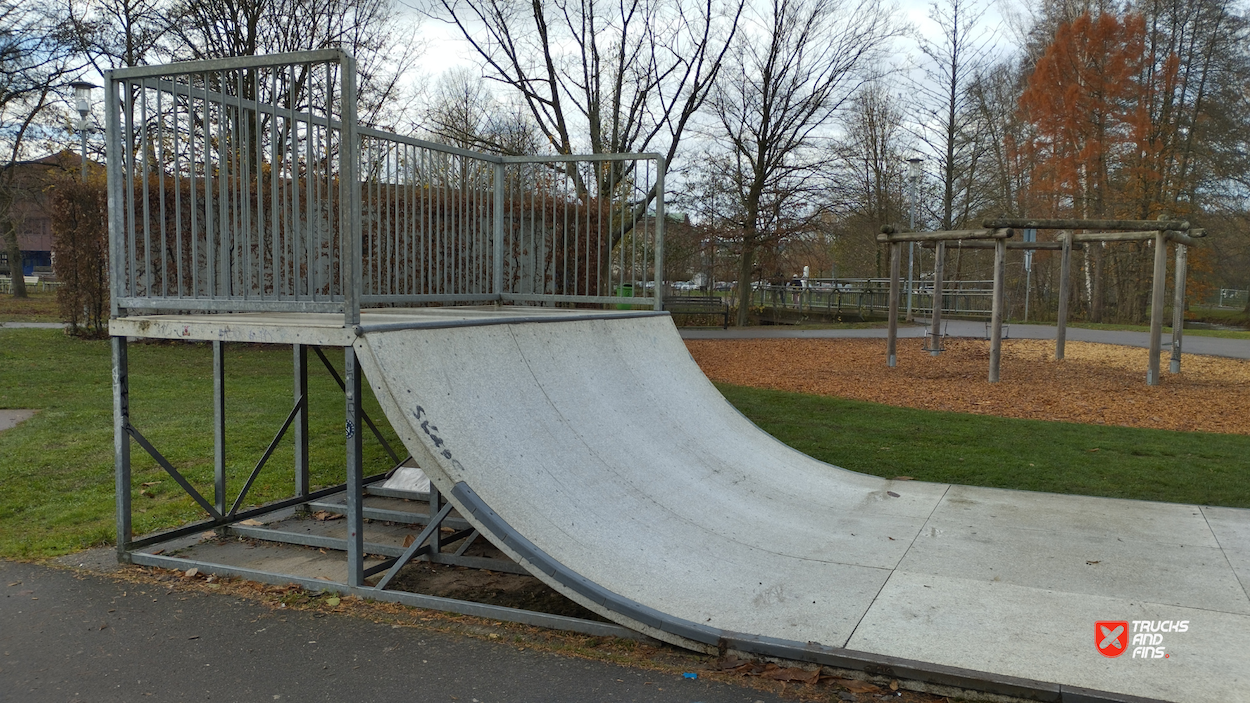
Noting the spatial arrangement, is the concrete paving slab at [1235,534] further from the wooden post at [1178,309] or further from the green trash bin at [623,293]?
the wooden post at [1178,309]

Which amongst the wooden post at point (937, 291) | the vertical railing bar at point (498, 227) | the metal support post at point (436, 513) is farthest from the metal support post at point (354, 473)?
the wooden post at point (937, 291)

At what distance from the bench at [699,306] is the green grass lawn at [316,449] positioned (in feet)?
46.9

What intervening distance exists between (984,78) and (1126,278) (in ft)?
32.5

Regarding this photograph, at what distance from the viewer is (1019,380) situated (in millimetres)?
13805

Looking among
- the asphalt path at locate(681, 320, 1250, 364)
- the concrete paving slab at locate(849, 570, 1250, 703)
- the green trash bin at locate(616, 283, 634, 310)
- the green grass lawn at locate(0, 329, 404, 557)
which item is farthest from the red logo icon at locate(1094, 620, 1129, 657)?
the asphalt path at locate(681, 320, 1250, 364)

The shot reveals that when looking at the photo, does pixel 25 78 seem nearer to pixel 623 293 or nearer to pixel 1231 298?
pixel 623 293

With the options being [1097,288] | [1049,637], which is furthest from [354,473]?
[1097,288]

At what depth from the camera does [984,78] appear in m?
34.3

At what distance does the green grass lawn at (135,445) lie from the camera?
18.5ft

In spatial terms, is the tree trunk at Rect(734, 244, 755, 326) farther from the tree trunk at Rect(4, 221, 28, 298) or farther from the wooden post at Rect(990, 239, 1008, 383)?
the tree trunk at Rect(4, 221, 28, 298)

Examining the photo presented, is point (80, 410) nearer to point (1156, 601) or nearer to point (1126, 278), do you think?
point (1156, 601)

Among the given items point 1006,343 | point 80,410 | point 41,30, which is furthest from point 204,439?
point 41,30

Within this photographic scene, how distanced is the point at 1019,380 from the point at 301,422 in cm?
1182

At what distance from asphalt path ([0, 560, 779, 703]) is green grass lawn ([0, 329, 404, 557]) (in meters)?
1.39
